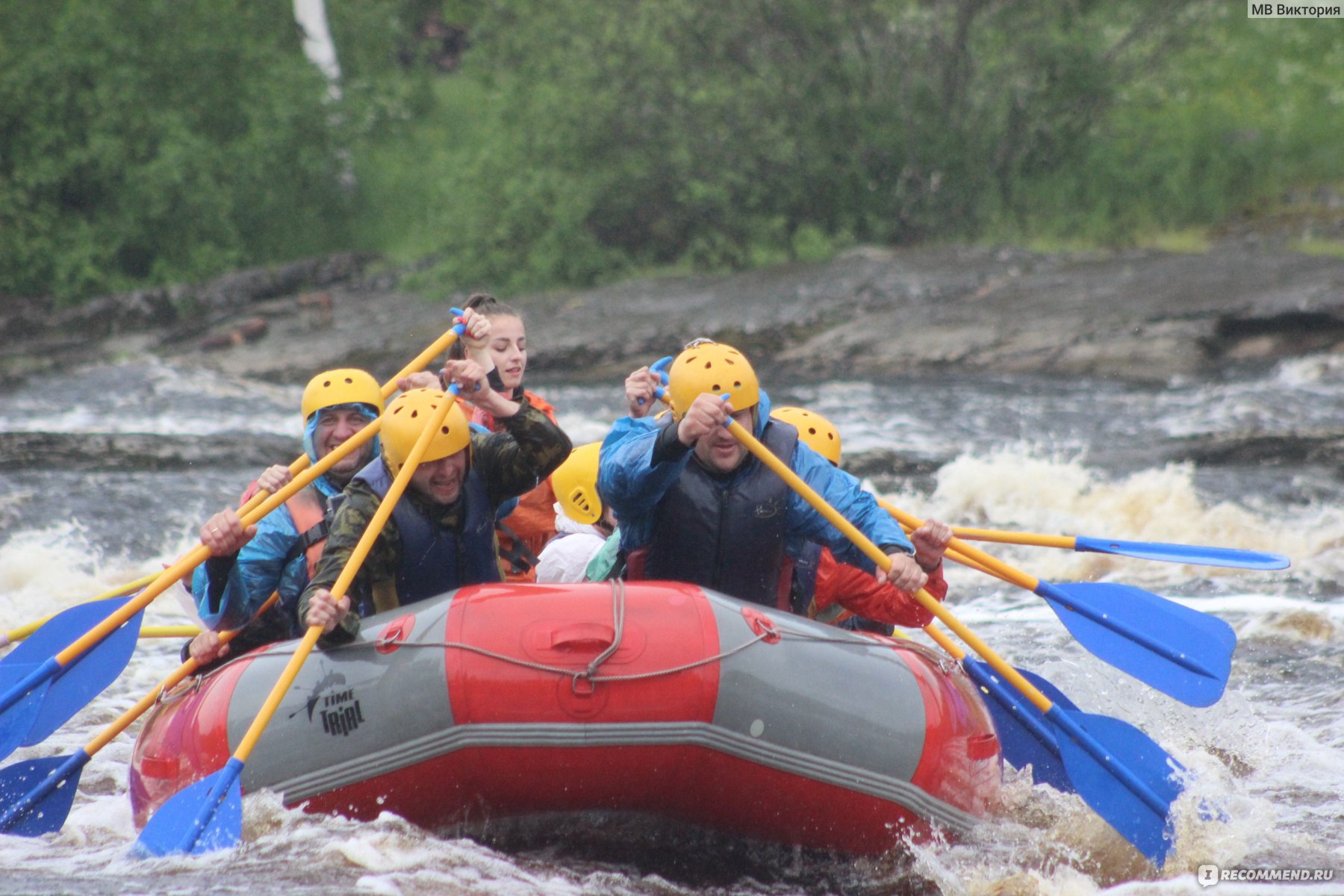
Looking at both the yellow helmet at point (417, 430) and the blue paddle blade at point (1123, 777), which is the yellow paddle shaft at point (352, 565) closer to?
the yellow helmet at point (417, 430)

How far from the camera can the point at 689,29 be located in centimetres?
1566

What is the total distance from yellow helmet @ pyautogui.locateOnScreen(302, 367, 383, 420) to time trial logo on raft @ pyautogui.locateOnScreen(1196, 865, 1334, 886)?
2.69 meters

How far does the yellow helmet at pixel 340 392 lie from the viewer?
4.45 meters

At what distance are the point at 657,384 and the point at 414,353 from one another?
32.0 ft

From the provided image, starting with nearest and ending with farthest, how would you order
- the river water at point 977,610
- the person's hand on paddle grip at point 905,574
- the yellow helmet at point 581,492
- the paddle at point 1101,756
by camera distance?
the river water at point 977,610 < the person's hand on paddle grip at point 905,574 < the paddle at point 1101,756 < the yellow helmet at point 581,492

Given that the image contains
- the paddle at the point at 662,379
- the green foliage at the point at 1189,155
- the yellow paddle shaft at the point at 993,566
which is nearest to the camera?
the yellow paddle shaft at the point at 993,566

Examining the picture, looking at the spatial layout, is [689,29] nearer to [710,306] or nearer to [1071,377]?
[710,306]

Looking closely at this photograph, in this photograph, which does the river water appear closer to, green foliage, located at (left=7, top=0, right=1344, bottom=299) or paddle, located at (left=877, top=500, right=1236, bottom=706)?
paddle, located at (left=877, top=500, right=1236, bottom=706)

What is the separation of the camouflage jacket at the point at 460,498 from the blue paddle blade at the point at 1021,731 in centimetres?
134

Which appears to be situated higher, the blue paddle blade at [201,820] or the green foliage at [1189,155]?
the green foliage at [1189,155]

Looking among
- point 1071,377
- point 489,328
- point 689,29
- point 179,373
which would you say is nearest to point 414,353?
point 179,373

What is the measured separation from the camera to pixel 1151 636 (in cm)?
420

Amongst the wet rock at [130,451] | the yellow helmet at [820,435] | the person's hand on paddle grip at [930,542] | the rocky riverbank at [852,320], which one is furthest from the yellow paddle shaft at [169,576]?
the rocky riverbank at [852,320]

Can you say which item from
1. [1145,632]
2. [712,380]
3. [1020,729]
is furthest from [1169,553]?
[712,380]
